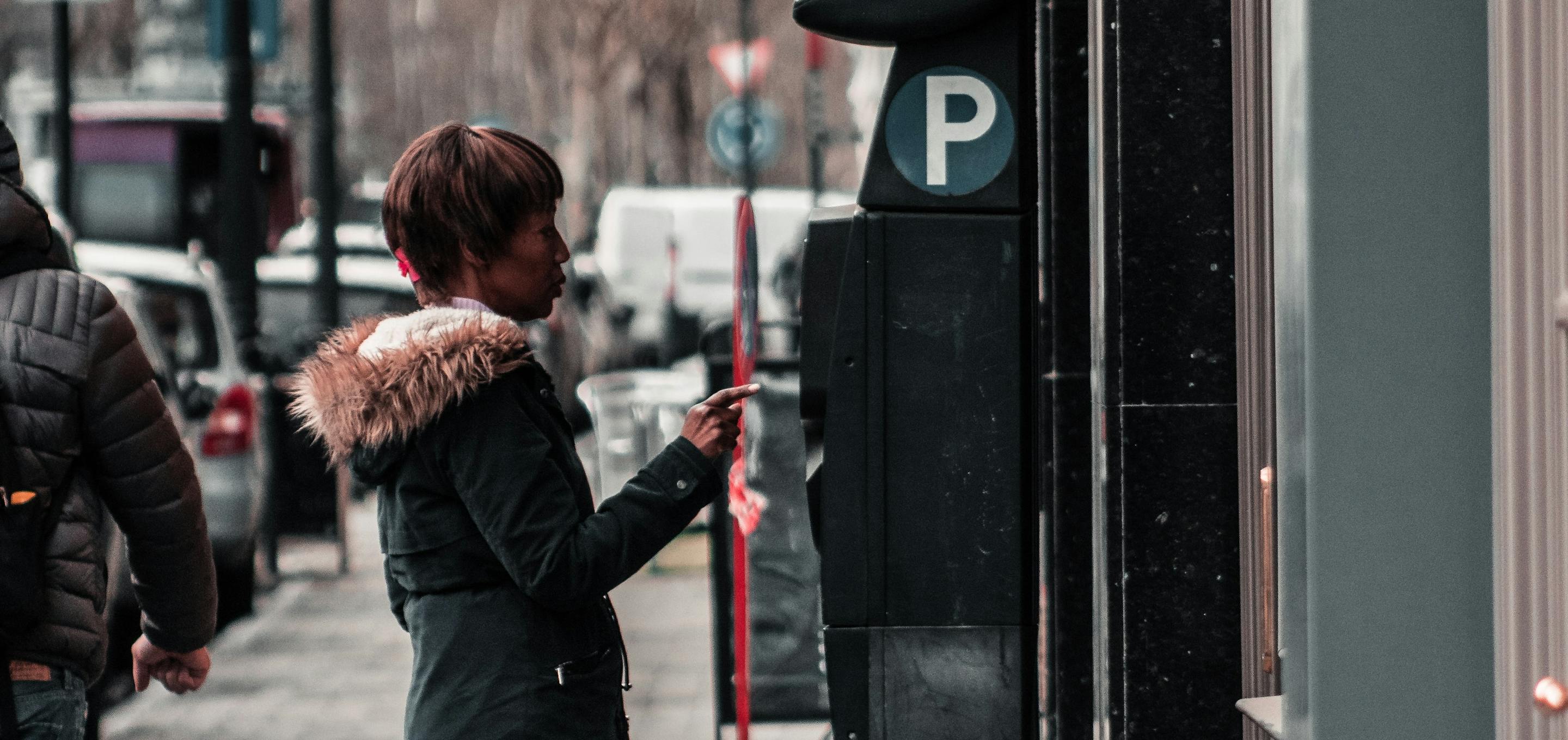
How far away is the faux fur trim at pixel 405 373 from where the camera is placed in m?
2.66

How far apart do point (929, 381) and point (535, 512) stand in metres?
0.90

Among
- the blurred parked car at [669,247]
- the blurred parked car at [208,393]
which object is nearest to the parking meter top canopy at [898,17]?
the blurred parked car at [208,393]

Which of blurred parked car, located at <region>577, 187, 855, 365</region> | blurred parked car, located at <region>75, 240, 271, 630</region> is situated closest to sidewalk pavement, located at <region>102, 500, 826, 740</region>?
blurred parked car, located at <region>75, 240, 271, 630</region>

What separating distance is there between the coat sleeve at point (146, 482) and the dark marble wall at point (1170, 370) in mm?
1579

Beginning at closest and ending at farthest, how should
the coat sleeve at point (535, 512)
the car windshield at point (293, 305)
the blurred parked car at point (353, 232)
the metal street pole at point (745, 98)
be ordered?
the coat sleeve at point (535, 512) < the car windshield at point (293, 305) < the metal street pole at point (745, 98) < the blurred parked car at point (353, 232)

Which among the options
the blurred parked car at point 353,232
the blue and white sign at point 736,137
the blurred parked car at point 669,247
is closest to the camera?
the blue and white sign at point 736,137

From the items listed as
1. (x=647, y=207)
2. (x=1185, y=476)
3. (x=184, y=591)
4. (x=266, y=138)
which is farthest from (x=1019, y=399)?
(x=647, y=207)

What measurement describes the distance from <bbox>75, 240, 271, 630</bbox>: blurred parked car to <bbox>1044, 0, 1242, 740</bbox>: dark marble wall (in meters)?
4.70

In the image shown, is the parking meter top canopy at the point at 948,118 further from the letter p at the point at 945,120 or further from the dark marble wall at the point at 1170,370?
the dark marble wall at the point at 1170,370

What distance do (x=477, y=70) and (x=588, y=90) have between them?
2098 centimetres

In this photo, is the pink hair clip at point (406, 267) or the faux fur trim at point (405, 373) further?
the pink hair clip at point (406, 267)

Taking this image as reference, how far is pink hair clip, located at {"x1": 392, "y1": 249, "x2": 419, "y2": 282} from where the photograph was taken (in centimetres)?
281

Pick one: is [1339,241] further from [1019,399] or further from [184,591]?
[184,591]

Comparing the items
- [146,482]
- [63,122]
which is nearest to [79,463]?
[146,482]
